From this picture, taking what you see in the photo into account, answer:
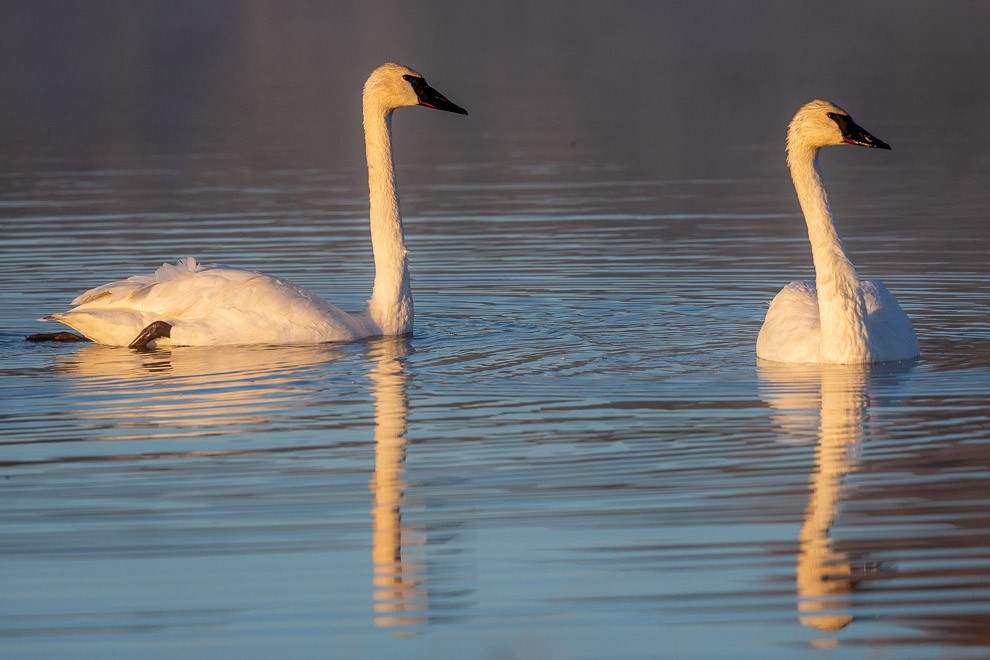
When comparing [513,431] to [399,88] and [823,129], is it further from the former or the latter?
[399,88]

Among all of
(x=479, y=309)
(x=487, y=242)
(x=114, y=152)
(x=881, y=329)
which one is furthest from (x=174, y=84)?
(x=881, y=329)

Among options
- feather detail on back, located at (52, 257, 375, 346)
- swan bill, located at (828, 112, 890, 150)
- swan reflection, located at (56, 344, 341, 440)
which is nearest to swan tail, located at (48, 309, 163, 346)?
feather detail on back, located at (52, 257, 375, 346)

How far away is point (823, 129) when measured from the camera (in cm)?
1243

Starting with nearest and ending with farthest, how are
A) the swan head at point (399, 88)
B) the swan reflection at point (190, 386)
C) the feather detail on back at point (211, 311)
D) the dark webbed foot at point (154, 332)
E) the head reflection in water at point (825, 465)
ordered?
the head reflection in water at point (825, 465) → the swan reflection at point (190, 386) → the feather detail on back at point (211, 311) → the dark webbed foot at point (154, 332) → the swan head at point (399, 88)

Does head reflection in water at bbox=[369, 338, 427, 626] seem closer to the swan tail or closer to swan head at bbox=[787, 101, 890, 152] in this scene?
the swan tail

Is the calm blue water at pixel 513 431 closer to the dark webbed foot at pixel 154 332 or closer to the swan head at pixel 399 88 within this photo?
the dark webbed foot at pixel 154 332

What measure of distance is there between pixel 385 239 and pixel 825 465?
5785mm

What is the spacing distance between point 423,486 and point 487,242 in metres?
10.1

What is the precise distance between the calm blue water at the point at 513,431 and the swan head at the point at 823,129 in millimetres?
1439

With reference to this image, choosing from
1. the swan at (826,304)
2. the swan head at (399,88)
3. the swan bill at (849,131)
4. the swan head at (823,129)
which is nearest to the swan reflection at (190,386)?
the swan head at (399,88)

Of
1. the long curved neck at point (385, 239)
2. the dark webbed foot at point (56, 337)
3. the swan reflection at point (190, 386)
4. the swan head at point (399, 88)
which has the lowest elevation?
the swan reflection at point (190, 386)

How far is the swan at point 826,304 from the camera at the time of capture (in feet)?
38.5

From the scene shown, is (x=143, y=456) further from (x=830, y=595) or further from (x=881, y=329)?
(x=881, y=329)

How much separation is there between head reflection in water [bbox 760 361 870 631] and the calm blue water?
0.03m
